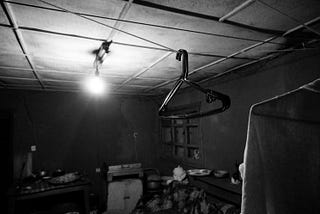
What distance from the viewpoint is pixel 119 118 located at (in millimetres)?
6199

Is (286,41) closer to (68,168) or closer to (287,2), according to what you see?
(287,2)

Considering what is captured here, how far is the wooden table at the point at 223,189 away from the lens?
3.16 m

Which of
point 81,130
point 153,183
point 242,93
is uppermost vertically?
point 242,93

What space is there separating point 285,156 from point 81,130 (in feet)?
18.2

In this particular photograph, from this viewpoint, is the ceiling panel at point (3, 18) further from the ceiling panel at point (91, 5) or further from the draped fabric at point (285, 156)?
the draped fabric at point (285, 156)

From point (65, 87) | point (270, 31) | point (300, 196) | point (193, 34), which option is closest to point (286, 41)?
point (270, 31)

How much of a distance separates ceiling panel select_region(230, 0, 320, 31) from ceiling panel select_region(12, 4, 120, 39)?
121cm

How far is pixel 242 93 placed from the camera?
11.7ft

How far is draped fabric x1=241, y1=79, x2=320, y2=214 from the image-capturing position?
0.82 m

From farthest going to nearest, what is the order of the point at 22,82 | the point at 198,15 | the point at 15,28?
the point at 22,82
the point at 15,28
the point at 198,15

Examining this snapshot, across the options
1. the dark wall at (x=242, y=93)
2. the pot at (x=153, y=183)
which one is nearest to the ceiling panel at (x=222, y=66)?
the dark wall at (x=242, y=93)

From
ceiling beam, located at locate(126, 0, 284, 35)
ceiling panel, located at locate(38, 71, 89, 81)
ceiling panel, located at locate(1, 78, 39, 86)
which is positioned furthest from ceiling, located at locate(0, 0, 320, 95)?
ceiling panel, located at locate(1, 78, 39, 86)

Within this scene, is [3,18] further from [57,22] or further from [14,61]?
[14,61]

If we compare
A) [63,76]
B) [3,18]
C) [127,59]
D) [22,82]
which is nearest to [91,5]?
[3,18]
